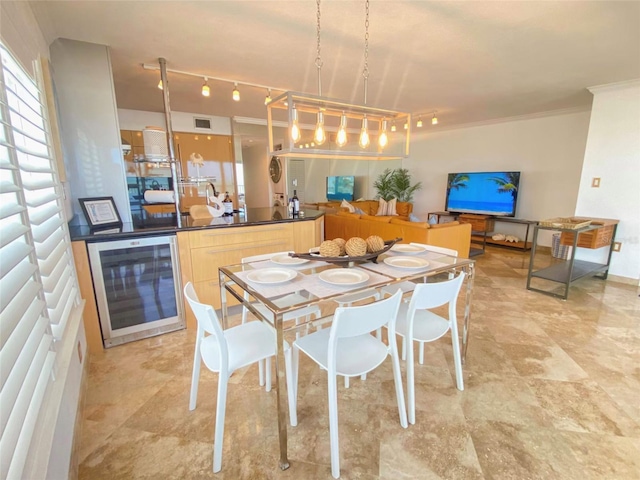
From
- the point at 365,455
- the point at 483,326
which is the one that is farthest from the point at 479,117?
the point at 365,455

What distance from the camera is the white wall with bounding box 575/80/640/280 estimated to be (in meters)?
3.46

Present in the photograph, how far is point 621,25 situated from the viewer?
7.11 ft

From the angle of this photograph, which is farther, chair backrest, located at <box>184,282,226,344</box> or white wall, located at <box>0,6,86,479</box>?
chair backrest, located at <box>184,282,226,344</box>

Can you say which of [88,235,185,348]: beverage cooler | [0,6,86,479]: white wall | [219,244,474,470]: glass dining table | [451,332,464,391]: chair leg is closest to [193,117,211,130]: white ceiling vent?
[0,6,86,479]: white wall

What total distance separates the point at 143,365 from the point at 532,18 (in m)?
3.68

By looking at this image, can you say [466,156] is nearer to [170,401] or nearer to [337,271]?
[337,271]

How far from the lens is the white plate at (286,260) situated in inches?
72.4

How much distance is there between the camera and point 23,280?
0.98 m

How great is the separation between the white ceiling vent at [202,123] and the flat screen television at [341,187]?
396 cm

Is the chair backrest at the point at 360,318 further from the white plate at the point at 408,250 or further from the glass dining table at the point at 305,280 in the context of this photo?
the white plate at the point at 408,250

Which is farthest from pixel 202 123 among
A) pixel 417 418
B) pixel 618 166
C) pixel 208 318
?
pixel 618 166

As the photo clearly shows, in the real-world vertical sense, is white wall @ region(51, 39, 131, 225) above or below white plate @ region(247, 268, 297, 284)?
above

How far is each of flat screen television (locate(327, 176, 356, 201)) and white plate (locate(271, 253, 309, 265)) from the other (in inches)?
258

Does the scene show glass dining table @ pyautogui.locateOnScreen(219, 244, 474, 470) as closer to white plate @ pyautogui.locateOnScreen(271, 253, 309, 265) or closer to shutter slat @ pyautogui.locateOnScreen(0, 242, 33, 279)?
white plate @ pyautogui.locateOnScreen(271, 253, 309, 265)
